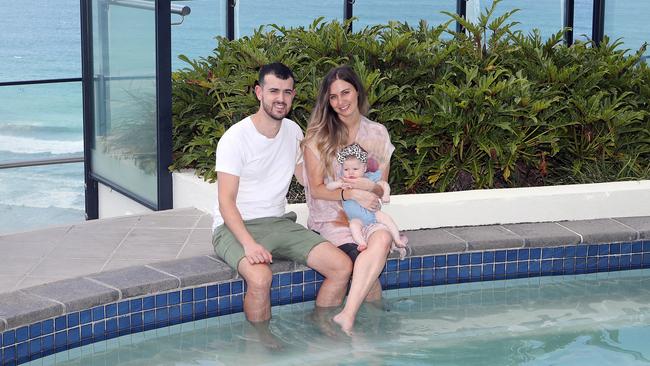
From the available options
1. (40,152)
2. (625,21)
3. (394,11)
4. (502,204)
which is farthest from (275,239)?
(394,11)

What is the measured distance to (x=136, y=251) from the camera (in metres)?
4.76

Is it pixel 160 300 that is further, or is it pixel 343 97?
pixel 343 97

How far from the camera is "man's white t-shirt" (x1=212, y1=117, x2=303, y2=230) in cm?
440

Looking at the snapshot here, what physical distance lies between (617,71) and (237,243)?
292 centimetres

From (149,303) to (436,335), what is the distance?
1221 millimetres

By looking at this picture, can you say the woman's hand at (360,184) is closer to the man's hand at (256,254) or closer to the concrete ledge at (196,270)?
the man's hand at (256,254)

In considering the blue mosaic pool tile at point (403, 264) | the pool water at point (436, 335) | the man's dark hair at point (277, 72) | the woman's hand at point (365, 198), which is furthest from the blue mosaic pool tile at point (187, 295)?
the blue mosaic pool tile at point (403, 264)

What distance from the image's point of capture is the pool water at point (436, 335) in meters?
4.12

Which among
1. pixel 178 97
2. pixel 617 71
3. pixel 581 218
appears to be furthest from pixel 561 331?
pixel 178 97

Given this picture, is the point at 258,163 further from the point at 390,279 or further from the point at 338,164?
the point at 390,279

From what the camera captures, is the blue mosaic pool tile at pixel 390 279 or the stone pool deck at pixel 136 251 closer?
the stone pool deck at pixel 136 251

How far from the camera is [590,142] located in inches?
232

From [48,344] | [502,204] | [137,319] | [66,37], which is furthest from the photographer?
[66,37]

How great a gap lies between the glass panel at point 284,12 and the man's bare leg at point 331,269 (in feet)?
96.9
